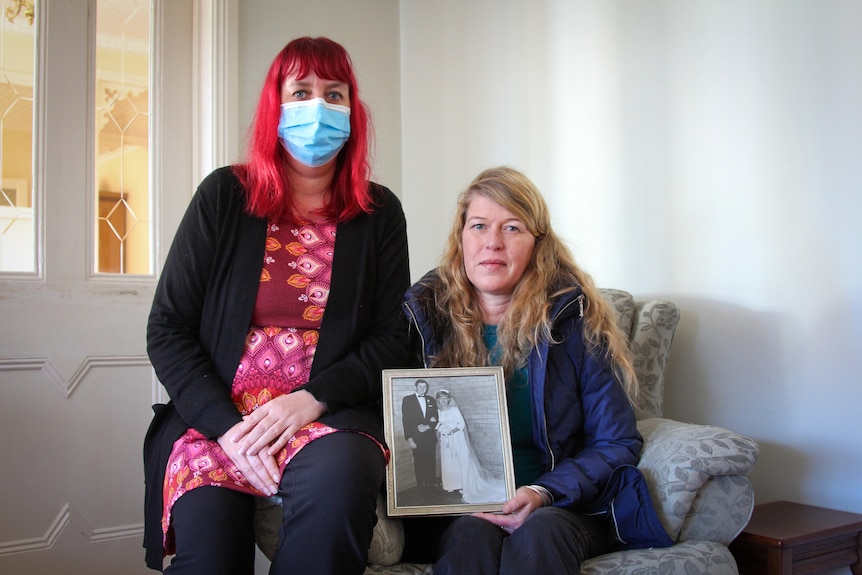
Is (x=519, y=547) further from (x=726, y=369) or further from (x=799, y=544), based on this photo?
(x=726, y=369)

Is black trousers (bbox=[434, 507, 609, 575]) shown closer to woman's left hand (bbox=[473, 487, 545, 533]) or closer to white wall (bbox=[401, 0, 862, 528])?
woman's left hand (bbox=[473, 487, 545, 533])

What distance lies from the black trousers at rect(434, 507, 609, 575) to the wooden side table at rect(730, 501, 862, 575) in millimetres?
416

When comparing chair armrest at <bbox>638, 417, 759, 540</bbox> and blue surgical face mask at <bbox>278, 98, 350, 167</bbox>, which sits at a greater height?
blue surgical face mask at <bbox>278, 98, 350, 167</bbox>

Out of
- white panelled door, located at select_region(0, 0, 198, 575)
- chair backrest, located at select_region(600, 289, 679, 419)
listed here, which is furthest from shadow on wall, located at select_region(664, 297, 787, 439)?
white panelled door, located at select_region(0, 0, 198, 575)

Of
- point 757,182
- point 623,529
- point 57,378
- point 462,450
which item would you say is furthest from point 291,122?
point 57,378

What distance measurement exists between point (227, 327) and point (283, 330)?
11 centimetres

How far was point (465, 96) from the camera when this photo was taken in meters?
3.05

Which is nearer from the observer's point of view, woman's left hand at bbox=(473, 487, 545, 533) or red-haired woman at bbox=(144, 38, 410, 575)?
red-haired woman at bbox=(144, 38, 410, 575)

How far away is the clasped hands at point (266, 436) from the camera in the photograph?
1.40 m

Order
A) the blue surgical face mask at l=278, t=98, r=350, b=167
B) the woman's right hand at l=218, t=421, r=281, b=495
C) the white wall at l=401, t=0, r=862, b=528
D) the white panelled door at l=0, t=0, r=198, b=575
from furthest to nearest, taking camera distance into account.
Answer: the white panelled door at l=0, t=0, r=198, b=575, the white wall at l=401, t=0, r=862, b=528, the blue surgical face mask at l=278, t=98, r=350, b=167, the woman's right hand at l=218, t=421, r=281, b=495

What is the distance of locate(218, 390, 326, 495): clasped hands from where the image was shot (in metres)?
1.40

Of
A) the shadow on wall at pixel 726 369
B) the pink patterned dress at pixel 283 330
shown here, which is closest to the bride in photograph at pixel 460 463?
the pink patterned dress at pixel 283 330

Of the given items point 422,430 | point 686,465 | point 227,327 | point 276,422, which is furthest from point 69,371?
point 686,465

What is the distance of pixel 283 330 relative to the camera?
5.17 ft
